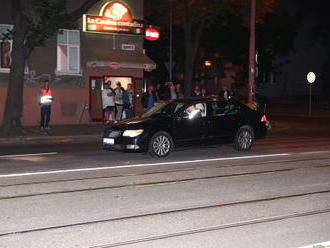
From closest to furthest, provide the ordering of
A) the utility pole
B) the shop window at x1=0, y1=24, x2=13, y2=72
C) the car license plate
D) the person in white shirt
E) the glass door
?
the car license plate < the person in white shirt < the utility pole < the shop window at x1=0, y1=24, x2=13, y2=72 < the glass door

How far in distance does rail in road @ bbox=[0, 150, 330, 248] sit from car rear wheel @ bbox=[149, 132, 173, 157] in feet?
3.94

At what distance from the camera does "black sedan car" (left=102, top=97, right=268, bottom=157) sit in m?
12.9

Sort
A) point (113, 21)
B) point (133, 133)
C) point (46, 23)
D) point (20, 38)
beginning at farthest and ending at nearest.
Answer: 1. point (113, 21)
2. point (46, 23)
3. point (20, 38)
4. point (133, 133)

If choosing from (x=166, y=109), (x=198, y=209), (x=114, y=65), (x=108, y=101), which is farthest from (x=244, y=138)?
(x=114, y=65)

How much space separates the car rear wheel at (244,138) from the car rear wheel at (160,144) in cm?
216

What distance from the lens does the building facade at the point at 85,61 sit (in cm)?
2395

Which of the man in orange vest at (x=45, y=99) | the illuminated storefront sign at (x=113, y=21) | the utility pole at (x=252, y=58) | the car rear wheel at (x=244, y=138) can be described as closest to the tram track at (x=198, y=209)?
the car rear wheel at (x=244, y=138)

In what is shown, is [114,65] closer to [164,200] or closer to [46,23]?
[46,23]

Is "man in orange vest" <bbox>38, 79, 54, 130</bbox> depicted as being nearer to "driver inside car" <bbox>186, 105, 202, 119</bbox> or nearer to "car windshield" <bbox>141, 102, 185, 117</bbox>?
"car windshield" <bbox>141, 102, 185, 117</bbox>

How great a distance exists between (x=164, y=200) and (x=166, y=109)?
5.97 m

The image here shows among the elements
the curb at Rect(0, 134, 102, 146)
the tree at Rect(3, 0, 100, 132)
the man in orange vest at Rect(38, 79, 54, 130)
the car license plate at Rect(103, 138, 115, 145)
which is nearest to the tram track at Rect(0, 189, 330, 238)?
the car license plate at Rect(103, 138, 115, 145)

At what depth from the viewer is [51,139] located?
1883 centimetres

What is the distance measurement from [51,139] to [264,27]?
3762 cm

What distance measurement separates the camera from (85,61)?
84.1 feet
